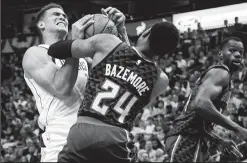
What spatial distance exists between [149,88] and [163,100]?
827cm

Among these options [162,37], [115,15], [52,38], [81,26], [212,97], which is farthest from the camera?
[212,97]

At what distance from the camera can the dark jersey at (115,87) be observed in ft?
10.6

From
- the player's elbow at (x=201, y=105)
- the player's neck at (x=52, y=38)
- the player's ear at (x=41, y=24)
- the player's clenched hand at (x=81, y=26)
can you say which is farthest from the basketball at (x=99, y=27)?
the player's elbow at (x=201, y=105)

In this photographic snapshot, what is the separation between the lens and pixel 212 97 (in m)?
4.95

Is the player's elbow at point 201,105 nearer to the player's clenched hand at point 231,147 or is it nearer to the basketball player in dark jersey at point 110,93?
the player's clenched hand at point 231,147

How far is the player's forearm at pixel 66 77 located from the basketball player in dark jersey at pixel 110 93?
1.09 ft

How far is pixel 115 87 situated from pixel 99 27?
518 millimetres

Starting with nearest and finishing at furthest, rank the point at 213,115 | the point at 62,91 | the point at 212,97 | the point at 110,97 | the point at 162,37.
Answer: the point at 110,97
the point at 162,37
the point at 62,91
the point at 213,115
the point at 212,97

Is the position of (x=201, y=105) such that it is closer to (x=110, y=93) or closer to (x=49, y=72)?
(x=49, y=72)

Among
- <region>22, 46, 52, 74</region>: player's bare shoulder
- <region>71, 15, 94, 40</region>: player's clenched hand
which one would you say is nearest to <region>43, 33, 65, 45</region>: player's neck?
<region>22, 46, 52, 74</region>: player's bare shoulder

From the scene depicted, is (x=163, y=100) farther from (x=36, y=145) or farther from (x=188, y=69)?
(x=36, y=145)

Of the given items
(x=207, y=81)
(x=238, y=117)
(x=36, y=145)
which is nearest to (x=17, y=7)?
(x=36, y=145)

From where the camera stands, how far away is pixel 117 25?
12.5 ft

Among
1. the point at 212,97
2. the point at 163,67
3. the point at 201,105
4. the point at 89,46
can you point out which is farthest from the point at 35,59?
the point at 163,67
